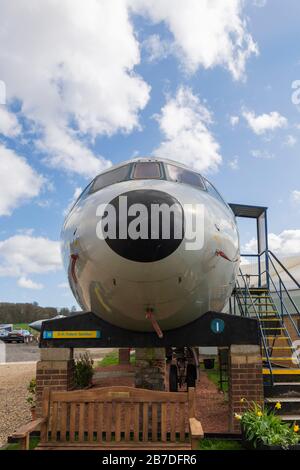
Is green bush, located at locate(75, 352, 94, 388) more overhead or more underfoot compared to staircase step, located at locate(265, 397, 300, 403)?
more underfoot

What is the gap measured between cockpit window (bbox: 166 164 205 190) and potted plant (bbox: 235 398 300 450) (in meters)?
3.21

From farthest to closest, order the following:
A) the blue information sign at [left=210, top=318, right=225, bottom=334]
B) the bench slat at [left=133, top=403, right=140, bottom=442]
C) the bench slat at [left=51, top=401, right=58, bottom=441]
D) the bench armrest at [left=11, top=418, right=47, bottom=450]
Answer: the blue information sign at [left=210, top=318, right=225, bottom=334], the bench slat at [left=51, top=401, right=58, bottom=441], the bench slat at [left=133, top=403, right=140, bottom=442], the bench armrest at [left=11, top=418, right=47, bottom=450]

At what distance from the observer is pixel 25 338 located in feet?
170

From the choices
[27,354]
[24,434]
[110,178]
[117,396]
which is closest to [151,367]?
[117,396]

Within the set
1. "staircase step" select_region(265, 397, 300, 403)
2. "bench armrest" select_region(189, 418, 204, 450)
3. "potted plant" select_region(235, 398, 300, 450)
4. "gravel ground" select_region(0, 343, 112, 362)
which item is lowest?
"gravel ground" select_region(0, 343, 112, 362)

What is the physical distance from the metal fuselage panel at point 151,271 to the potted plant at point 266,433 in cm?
153

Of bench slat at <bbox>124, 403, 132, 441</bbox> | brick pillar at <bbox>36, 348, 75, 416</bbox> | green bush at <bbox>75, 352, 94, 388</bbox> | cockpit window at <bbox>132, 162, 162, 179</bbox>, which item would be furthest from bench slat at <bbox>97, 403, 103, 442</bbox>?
green bush at <bbox>75, 352, 94, 388</bbox>

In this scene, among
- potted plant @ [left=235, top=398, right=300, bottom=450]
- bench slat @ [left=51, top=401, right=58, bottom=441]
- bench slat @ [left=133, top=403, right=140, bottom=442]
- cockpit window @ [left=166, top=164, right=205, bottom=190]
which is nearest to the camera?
potted plant @ [left=235, top=398, right=300, bottom=450]

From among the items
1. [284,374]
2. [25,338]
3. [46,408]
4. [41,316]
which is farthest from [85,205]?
[41,316]

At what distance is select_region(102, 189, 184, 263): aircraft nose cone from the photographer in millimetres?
4375

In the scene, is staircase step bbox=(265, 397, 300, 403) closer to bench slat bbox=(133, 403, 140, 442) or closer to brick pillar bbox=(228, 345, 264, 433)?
brick pillar bbox=(228, 345, 264, 433)

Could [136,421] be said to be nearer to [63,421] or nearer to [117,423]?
[117,423]

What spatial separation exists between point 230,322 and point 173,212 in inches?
108

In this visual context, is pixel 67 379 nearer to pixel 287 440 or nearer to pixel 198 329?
pixel 198 329
